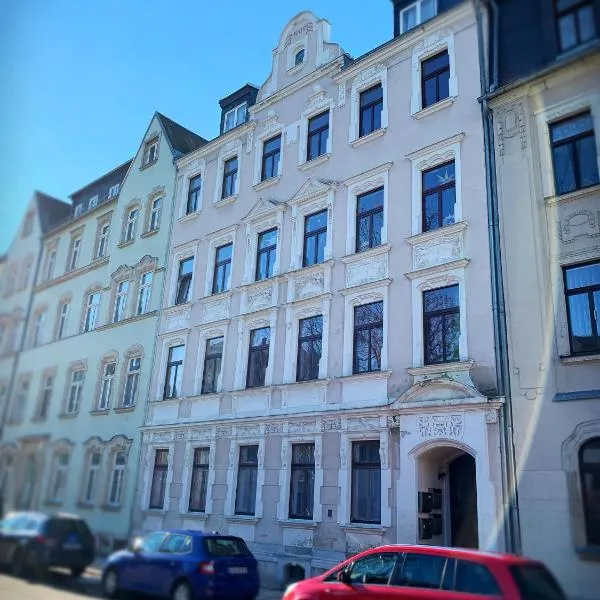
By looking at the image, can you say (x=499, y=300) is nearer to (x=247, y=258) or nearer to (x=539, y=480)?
(x=539, y=480)

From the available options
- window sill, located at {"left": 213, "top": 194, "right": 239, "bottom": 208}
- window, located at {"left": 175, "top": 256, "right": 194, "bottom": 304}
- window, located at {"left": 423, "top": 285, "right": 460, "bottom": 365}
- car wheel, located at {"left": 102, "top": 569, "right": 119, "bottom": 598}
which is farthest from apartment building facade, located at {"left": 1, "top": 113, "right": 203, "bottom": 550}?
window, located at {"left": 423, "top": 285, "right": 460, "bottom": 365}

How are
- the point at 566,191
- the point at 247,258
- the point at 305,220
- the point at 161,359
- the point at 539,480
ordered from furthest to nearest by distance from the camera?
the point at 161,359 → the point at 247,258 → the point at 305,220 → the point at 566,191 → the point at 539,480

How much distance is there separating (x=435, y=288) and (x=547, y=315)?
2.77m

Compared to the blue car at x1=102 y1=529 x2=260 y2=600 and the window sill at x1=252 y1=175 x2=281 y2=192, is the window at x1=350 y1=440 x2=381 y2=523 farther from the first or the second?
the window sill at x1=252 y1=175 x2=281 y2=192

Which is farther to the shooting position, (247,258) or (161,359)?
(161,359)

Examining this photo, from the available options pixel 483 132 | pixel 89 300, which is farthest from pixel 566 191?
pixel 89 300

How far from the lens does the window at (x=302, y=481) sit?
14.7 meters

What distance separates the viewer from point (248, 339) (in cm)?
1784

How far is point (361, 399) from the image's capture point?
14195mm

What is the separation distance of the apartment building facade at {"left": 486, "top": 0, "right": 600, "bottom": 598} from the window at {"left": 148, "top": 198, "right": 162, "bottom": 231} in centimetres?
1405

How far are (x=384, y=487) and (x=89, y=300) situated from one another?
50.3ft

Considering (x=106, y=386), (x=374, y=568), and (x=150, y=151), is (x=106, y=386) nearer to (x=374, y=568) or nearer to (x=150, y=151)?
(x=150, y=151)

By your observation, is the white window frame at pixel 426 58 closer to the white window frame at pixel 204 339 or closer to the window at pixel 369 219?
the window at pixel 369 219

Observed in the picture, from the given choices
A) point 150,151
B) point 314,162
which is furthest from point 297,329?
point 150,151
